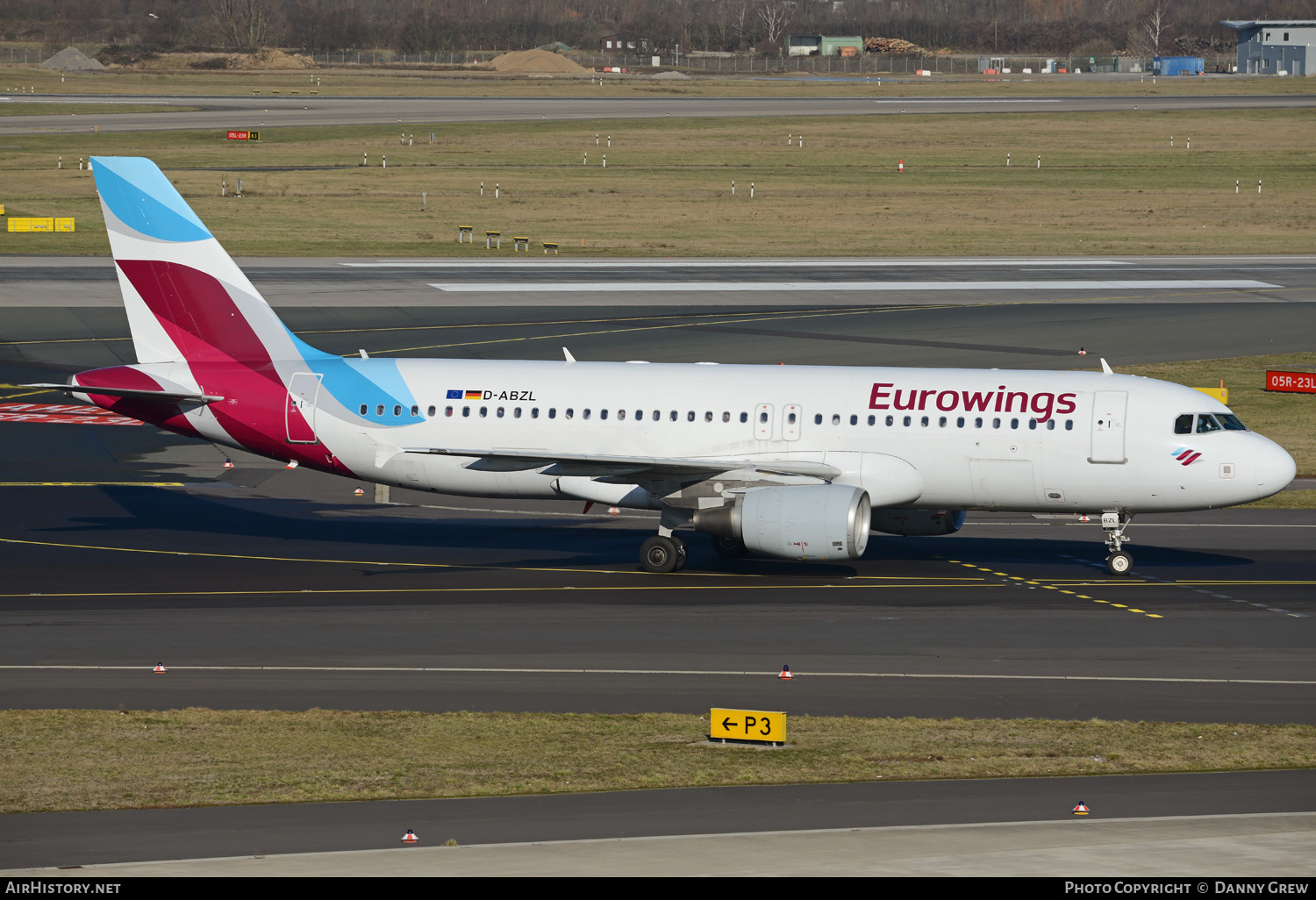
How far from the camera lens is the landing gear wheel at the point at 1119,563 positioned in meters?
36.8

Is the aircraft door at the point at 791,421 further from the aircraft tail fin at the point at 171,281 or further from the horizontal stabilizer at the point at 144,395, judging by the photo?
the horizontal stabilizer at the point at 144,395

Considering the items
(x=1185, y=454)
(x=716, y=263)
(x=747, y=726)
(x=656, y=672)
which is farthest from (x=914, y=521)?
(x=716, y=263)

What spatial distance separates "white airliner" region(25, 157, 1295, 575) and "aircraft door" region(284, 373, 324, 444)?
0.15 ft

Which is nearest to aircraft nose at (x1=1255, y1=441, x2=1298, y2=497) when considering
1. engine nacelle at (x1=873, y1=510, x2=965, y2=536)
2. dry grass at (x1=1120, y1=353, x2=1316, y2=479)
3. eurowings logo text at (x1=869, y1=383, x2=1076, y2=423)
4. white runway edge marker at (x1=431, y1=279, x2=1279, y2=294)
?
eurowings logo text at (x1=869, y1=383, x2=1076, y2=423)

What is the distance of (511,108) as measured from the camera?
166m

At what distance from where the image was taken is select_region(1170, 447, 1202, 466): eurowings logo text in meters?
35.7

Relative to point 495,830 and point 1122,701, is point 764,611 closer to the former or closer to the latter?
point 1122,701

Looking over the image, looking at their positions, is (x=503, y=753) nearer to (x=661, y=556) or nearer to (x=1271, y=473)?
(x=661, y=556)

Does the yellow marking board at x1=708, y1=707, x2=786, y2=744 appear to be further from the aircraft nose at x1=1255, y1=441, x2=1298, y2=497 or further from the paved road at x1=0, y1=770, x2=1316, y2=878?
the aircraft nose at x1=1255, y1=441, x2=1298, y2=497

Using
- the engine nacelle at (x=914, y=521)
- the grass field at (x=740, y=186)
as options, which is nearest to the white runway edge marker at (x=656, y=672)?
the engine nacelle at (x=914, y=521)

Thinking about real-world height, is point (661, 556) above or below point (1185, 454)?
below

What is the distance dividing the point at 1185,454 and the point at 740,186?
3407 inches

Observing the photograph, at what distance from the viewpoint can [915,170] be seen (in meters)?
129

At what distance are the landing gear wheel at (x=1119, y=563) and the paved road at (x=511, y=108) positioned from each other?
122 metres
